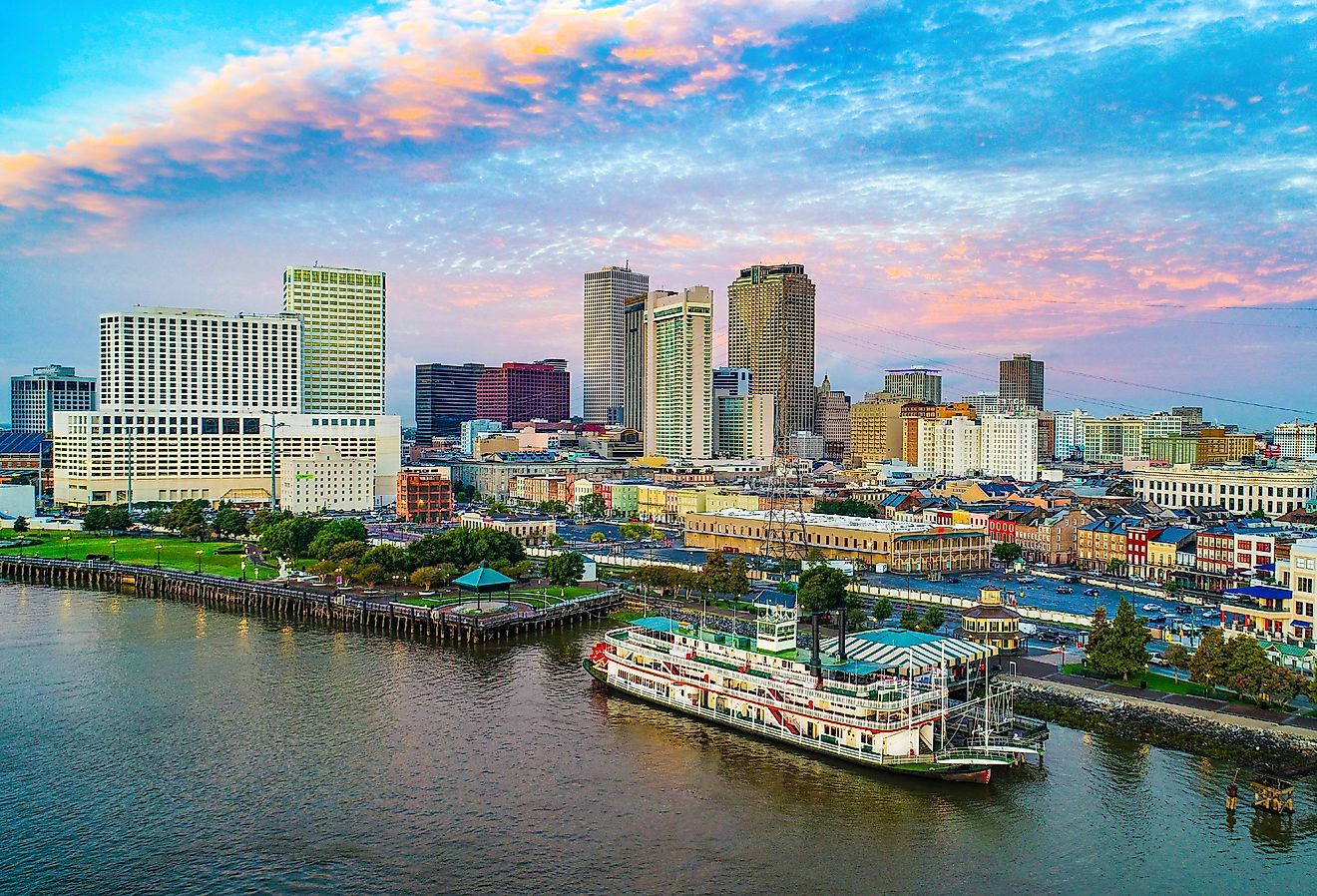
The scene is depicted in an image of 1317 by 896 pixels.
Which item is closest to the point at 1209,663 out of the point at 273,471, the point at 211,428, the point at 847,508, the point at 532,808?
the point at 532,808

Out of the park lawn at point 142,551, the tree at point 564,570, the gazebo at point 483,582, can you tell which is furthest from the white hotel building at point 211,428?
the gazebo at point 483,582

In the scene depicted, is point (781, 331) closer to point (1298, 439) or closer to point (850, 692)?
point (1298, 439)

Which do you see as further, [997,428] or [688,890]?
[997,428]

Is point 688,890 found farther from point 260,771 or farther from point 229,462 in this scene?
point 229,462

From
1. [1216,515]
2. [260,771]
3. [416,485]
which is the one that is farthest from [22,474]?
[1216,515]

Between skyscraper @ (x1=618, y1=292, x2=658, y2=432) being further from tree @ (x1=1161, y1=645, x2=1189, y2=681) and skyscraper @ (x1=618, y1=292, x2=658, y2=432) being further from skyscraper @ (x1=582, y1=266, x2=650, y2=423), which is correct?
tree @ (x1=1161, y1=645, x2=1189, y2=681)

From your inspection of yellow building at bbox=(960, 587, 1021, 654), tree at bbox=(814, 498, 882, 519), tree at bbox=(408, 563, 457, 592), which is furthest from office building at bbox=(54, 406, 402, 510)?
yellow building at bbox=(960, 587, 1021, 654)
